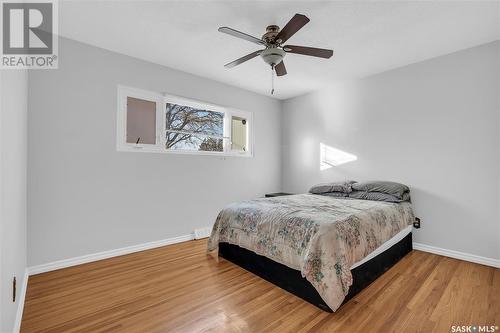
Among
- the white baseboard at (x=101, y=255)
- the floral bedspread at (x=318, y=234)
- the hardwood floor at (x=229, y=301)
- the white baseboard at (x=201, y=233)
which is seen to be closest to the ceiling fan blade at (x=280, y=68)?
the floral bedspread at (x=318, y=234)

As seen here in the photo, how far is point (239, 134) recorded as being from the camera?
446 cm

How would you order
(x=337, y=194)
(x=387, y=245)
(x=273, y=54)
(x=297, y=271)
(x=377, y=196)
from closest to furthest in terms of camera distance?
(x=297, y=271) → (x=273, y=54) → (x=387, y=245) → (x=377, y=196) → (x=337, y=194)

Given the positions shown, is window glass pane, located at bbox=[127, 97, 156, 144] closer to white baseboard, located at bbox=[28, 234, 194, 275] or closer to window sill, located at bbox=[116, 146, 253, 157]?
window sill, located at bbox=[116, 146, 253, 157]

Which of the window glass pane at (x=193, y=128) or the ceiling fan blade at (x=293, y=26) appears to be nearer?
the ceiling fan blade at (x=293, y=26)

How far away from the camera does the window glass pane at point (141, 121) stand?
315 cm

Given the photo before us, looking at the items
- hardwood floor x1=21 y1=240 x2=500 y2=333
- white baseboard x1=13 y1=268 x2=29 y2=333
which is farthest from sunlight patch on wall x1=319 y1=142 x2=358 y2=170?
white baseboard x1=13 y1=268 x2=29 y2=333

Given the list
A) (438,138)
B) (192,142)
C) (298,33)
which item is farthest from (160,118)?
(438,138)

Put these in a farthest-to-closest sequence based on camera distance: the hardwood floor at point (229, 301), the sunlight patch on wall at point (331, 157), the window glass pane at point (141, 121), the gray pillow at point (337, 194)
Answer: the sunlight patch on wall at point (331, 157)
the gray pillow at point (337, 194)
the window glass pane at point (141, 121)
the hardwood floor at point (229, 301)

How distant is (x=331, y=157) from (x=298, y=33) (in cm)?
237

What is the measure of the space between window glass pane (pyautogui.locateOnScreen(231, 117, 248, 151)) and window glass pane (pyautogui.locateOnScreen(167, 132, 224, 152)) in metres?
0.32

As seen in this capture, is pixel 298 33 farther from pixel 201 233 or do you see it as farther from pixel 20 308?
pixel 20 308

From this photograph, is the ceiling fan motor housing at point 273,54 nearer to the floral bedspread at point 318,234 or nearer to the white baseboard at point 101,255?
the floral bedspread at point 318,234

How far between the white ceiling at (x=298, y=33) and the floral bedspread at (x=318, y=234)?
77.1 inches

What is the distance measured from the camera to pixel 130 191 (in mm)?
3070
